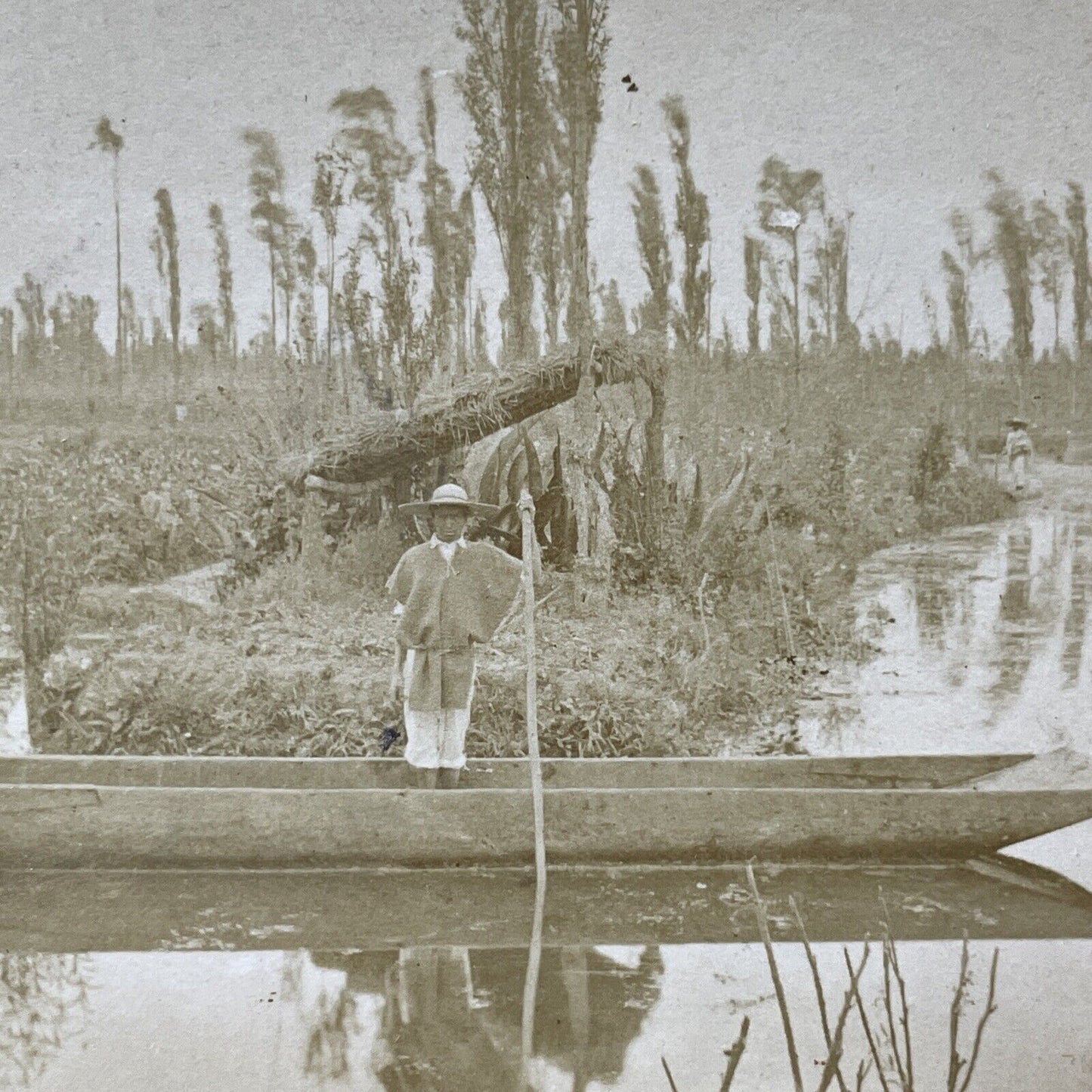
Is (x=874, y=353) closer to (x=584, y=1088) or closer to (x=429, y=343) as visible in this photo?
(x=429, y=343)

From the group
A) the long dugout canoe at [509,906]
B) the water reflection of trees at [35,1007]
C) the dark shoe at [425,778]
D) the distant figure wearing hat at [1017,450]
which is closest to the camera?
the water reflection of trees at [35,1007]

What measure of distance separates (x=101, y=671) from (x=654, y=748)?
2469 millimetres

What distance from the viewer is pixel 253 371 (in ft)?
16.2

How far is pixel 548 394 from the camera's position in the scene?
484cm

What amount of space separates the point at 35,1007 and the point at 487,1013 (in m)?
1.32

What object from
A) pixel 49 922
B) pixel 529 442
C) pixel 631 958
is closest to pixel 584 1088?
pixel 631 958

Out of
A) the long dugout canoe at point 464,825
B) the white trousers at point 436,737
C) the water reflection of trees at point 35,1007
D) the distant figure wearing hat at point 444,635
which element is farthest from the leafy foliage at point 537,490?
the water reflection of trees at point 35,1007

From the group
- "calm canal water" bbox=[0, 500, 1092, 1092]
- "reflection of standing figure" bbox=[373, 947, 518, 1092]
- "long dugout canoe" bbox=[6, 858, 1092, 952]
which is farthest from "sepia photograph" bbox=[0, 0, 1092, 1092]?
"reflection of standing figure" bbox=[373, 947, 518, 1092]

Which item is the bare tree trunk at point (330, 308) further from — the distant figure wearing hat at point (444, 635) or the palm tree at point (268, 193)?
the distant figure wearing hat at point (444, 635)

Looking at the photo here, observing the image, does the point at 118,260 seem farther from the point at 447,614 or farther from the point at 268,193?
the point at 447,614

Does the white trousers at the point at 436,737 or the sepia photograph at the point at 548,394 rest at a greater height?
the sepia photograph at the point at 548,394

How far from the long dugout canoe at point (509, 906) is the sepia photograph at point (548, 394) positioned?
A: 1.34 feet

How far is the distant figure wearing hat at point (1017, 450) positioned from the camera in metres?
4.70

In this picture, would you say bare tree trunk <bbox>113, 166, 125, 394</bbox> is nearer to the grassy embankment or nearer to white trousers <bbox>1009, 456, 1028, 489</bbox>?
the grassy embankment
